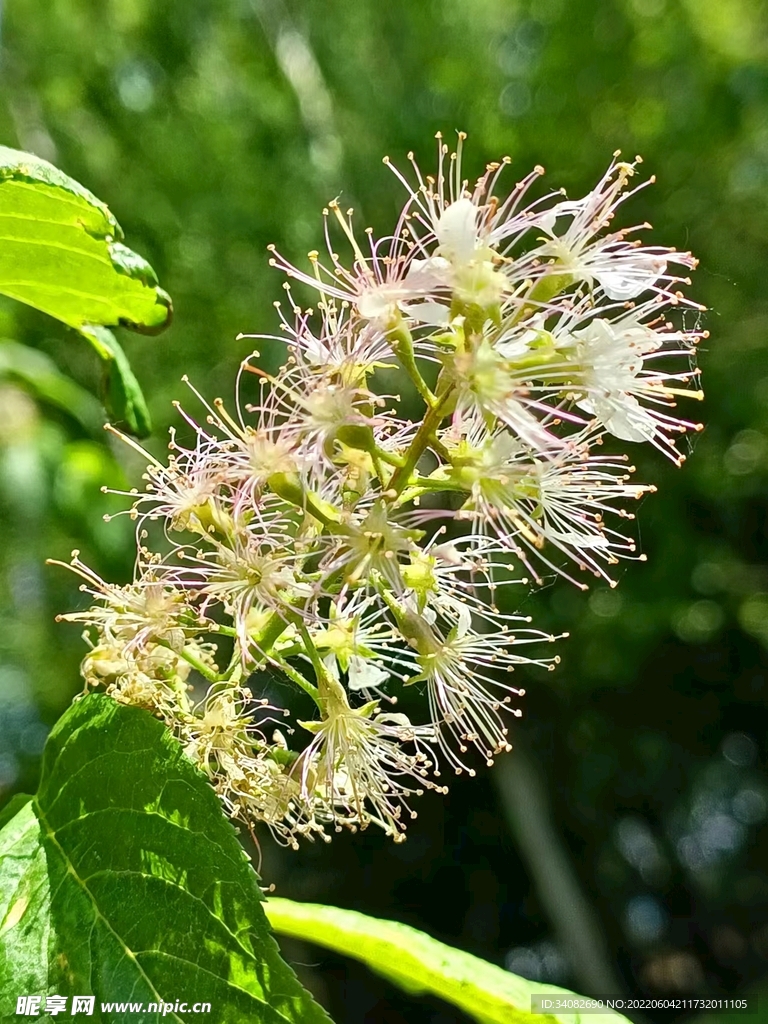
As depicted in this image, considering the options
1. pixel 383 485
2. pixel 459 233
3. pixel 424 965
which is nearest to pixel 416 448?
pixel 383 485

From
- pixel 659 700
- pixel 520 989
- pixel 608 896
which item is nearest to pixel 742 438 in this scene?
pixel 659 700

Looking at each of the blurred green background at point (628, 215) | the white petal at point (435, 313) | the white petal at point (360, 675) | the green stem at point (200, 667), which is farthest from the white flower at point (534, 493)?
the blurred green background at point (628, 215)

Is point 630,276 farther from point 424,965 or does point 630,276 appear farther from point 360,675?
point 424,965

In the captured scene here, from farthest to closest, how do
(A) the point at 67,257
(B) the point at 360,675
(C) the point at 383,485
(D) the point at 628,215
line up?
(D) the point at 628,215
(B) the point at 360,675
(A) the point at 67,257
(C) the point at 383,485

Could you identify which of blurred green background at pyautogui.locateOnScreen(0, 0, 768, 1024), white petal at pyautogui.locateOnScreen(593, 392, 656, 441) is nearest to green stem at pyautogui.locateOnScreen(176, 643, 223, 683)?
white petal at pyautogui.locateOnScreen(593, 392, 656, 441)

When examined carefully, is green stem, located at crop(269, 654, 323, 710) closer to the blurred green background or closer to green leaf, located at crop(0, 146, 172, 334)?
green leaf, located at crop(0, 146, 172, 334)
